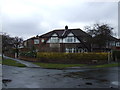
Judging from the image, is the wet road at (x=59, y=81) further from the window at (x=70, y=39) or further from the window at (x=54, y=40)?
the window at (x=54, y=40)

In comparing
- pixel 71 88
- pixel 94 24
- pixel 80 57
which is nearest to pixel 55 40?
pixel 94 24

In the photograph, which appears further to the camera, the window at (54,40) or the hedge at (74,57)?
the window at (54,40)

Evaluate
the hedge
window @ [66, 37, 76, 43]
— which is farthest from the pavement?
window @ [66, 37, 76, 43]

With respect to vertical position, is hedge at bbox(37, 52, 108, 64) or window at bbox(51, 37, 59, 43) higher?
window at bbox(51, 37, 59, 43)

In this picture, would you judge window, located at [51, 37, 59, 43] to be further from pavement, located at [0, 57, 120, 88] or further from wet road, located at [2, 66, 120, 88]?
wet road, located at [2, 66, 120, 88]

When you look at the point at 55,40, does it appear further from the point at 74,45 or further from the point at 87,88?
the point at 87,88

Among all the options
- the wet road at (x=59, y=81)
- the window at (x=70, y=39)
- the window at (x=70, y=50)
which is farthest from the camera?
the window at (x=70, y=50)

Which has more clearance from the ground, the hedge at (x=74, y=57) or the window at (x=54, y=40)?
the window at (x=54, y=40)

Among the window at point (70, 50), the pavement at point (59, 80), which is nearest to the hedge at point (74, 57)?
the window at point (70, 50)

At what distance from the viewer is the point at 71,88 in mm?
9266

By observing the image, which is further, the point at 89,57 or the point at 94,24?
the point at 94,24

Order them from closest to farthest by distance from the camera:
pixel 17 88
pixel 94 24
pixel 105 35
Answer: pixel 17 88, pixel 105 35, pixel 94 24

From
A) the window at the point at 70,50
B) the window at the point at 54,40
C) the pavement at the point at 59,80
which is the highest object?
the window at the point at 54,40

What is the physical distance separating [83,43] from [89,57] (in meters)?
11.6
